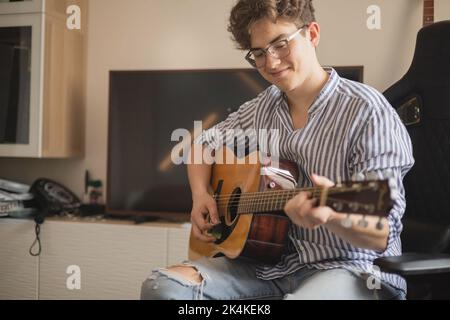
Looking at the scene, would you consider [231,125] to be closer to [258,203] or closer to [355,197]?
[258,203]

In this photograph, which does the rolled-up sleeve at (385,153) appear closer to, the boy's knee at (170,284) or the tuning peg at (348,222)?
the tuning peg at (348,222)

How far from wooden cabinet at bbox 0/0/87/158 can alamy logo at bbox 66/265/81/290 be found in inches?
20.6

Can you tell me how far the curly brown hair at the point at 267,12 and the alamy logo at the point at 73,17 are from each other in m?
1.38

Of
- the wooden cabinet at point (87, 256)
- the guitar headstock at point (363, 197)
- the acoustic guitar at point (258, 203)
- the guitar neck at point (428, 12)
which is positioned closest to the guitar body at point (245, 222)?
the acoustic guitar at point (258, 203)

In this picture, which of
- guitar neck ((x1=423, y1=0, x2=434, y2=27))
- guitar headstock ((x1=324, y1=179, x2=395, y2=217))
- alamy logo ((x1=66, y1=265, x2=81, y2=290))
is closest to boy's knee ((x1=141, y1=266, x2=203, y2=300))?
guitar headstock ((x1=324, y1=179, x2=395, y2=217))

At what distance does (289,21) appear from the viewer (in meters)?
0.92

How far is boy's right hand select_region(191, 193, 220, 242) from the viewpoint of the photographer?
110 cm

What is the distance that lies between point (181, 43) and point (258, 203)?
1.33 meters

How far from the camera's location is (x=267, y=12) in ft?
3.01

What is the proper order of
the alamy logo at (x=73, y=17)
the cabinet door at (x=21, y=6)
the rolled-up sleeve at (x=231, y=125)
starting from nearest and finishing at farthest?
the rolled-up sleeve at (x=231, y=125) → the cabinet door at (x=21, y=6) → the alamy logo at (x=73, y=17)

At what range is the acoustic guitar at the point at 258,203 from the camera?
66 centimetres

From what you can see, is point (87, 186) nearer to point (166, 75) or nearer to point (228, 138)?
point (166, 75)
